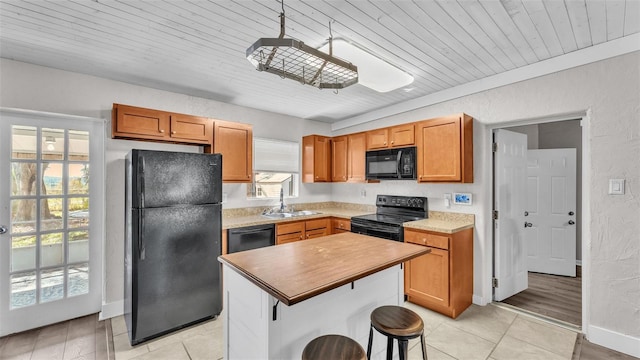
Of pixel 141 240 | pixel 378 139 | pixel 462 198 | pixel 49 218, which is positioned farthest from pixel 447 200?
pixel 49 218

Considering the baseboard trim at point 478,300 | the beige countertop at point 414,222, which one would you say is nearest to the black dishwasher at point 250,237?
the beige countertop at point 414,222

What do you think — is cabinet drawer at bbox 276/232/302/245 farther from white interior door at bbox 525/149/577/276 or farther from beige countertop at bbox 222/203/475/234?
white interior door at bbox 525/149/577/276

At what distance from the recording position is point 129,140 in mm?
2969

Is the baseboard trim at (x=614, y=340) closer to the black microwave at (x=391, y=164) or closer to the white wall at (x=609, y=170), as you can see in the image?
the white wall at (x=609, y=170)

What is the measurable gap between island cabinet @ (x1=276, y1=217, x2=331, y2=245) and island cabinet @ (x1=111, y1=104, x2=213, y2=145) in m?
1.44

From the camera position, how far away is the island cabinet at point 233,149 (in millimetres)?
3311

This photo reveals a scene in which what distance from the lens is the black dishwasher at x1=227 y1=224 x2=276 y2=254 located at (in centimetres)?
308

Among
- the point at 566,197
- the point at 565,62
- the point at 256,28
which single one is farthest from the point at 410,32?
the point at 566,197

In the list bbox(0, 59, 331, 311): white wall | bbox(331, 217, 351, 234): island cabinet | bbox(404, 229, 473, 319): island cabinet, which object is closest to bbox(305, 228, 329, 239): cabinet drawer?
bbox(331, 217, 351, 234): island cabinet

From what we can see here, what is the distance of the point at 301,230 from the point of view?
374cm

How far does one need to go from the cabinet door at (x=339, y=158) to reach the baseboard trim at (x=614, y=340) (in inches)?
123

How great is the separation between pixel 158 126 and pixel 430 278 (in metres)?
3.37

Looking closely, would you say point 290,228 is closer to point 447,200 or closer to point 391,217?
point 391,217

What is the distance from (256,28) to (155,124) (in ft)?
5.47
